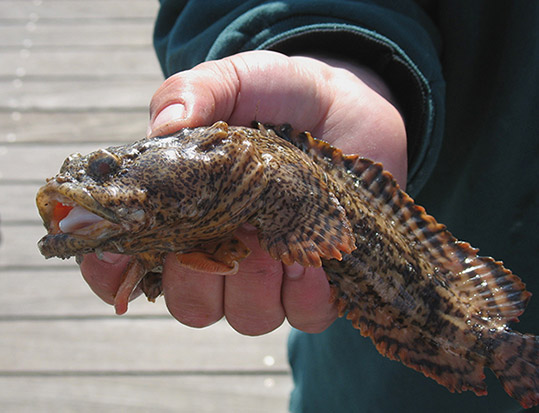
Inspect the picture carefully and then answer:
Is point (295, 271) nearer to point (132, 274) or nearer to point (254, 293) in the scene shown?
point (254, 293)

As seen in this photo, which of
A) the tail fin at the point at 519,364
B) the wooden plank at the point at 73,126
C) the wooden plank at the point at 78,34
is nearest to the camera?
Answer: the tail fin at the point at 519,364

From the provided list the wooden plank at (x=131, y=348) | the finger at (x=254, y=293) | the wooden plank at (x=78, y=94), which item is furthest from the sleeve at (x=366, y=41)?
the wooden plank at (x=78, y=94)

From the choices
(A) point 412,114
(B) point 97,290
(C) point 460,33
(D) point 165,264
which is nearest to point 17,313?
(B) point 97,290

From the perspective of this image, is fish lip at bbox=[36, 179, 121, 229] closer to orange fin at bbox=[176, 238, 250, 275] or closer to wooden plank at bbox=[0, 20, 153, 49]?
orange fin at bbox=[176, 238, 250, 275]

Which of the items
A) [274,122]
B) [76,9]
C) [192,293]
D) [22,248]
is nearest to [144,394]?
[22,248]

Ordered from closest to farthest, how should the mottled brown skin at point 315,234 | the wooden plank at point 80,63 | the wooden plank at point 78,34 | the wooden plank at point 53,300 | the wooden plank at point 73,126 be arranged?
the mottled brown skin at point 315,234 < the wooden plank at point 53,300 < the wooden plank at point 73,126 < the wooden plank at point 80,63 < the wooden plank at point 78,34

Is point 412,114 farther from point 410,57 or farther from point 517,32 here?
point 517,32

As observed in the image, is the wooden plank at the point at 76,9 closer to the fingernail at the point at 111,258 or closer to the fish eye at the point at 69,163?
the fingernail at the point at 111,258
